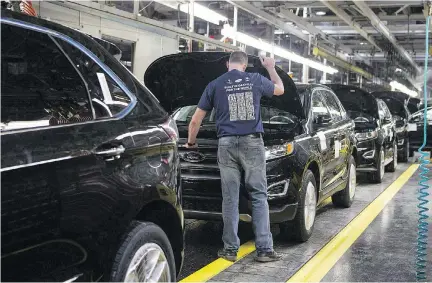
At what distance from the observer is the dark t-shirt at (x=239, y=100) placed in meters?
4.60

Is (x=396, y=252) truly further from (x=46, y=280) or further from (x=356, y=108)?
(x=356, y=108)

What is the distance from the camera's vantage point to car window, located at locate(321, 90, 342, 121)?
6.83 meters

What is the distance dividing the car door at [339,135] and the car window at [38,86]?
4313 millimetres

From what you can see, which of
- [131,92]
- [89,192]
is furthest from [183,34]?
[89,192]

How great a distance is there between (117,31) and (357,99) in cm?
533

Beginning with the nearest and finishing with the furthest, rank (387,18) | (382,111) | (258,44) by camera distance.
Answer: (382,111) < (258,44) < (387,18)

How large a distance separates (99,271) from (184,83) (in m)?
3.52

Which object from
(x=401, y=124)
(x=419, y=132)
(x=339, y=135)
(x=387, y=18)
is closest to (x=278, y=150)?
(x=339, y=135)

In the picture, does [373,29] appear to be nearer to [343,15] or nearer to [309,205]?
[343,15]

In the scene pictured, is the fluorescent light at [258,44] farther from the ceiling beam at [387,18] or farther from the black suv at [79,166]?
the black suv at [79,166]

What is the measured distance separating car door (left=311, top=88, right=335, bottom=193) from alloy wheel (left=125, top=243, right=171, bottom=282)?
3188 mm

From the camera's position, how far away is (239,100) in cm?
460

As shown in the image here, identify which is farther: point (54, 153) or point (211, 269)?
point (211, 269)

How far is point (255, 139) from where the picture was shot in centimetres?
463
